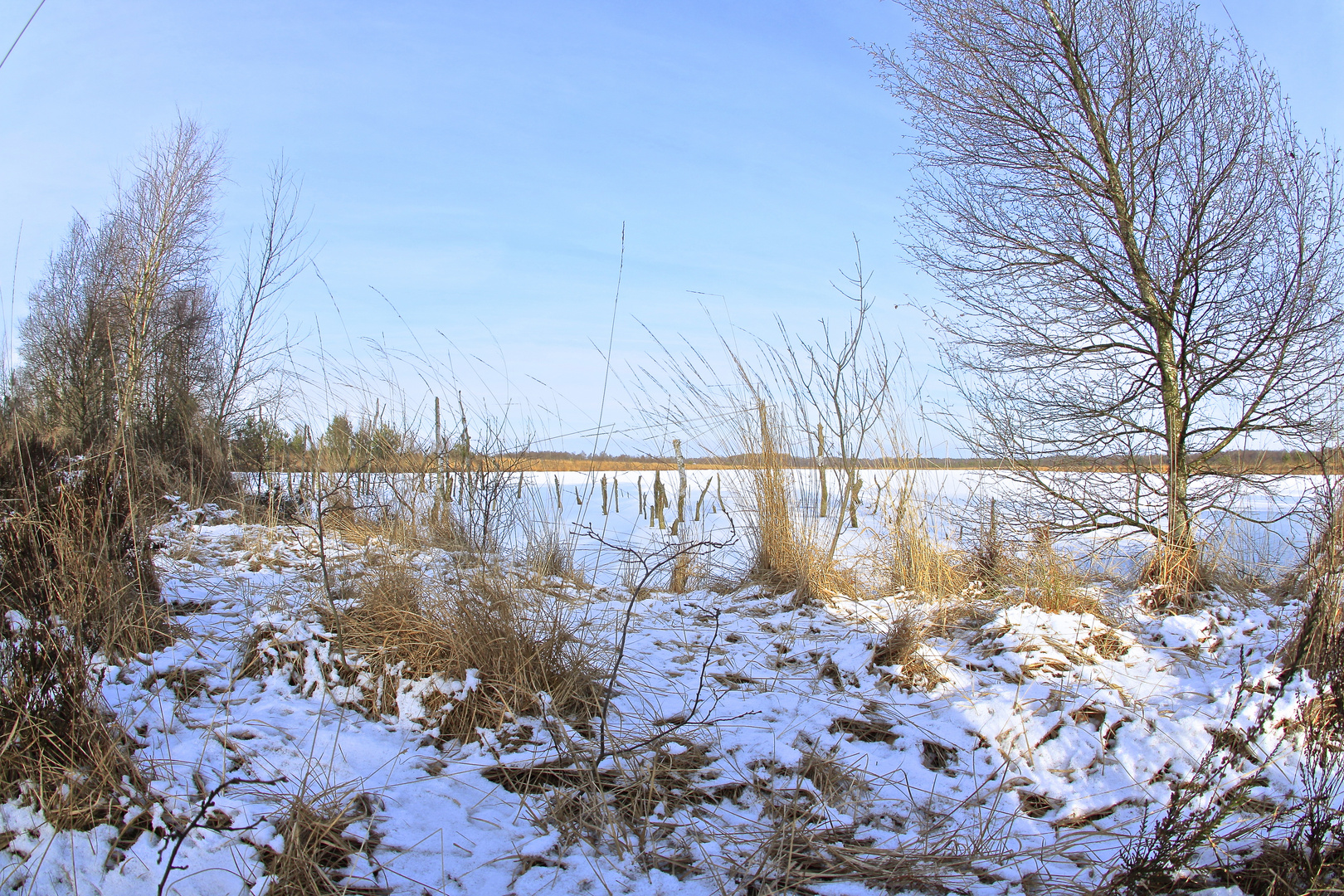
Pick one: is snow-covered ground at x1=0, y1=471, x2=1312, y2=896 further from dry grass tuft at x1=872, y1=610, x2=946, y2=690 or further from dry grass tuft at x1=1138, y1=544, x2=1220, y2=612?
dry grass tuft at x1=1138, y1=544, x2=1220, y2=612

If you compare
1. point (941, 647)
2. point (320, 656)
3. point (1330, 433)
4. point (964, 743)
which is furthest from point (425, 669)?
point (1330, 433)

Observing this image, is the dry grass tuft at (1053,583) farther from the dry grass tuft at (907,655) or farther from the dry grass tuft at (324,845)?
the dry grass tuft at (324,845)

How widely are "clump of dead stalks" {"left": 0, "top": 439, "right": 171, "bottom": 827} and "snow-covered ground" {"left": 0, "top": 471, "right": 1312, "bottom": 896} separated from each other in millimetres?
79

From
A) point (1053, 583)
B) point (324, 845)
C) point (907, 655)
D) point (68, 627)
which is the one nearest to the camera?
point (324, 845)

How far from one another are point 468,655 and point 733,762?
35.6 inches

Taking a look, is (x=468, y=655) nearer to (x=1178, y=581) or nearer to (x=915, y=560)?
(x=915, y=560)

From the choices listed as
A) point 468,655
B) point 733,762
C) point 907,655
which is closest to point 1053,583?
point 907,655

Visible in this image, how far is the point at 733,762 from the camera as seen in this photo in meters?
1.97

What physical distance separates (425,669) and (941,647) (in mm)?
2105

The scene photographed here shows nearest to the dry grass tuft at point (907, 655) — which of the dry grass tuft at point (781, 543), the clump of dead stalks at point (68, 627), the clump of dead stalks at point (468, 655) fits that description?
the dry grass tuft at point (781, 543)

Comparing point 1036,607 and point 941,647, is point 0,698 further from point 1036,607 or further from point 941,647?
point 1036,607

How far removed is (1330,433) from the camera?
13.1 feet

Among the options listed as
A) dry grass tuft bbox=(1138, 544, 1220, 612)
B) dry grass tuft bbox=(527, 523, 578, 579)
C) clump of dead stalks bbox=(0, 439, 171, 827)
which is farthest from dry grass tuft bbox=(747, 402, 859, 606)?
clump of dead stalks bbox=(0, 439, 171, 827)

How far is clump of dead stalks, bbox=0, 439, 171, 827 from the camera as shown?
150 centimetres
